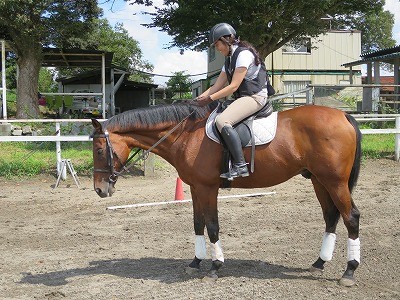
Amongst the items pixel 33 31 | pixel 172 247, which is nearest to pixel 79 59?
pixel 33 31

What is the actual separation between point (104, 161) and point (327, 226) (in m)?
2.50

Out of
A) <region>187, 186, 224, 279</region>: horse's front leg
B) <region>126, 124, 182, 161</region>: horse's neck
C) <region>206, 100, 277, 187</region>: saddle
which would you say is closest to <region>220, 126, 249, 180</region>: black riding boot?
<region>206, 100, 277, 187</region>: saddle

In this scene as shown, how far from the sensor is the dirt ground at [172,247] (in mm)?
4820

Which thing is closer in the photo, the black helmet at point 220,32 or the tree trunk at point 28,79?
the black helmet at point 220,32

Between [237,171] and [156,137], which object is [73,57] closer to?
[156,137]

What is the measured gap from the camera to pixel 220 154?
5.17 metres

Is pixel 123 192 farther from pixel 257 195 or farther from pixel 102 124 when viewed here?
pixel 102 124

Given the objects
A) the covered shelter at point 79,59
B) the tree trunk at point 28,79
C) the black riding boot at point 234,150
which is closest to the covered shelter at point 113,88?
the covered shelter at point 79,59

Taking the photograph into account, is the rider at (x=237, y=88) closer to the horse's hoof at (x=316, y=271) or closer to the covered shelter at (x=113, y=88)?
the horse's hoof at (x=316, y=271)

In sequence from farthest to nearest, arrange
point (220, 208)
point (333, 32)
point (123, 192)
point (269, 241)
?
1. point (333, 32)
2. point (123, 192)
3. point (220, 208)
4. point (269, 241)

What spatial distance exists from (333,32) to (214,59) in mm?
8665

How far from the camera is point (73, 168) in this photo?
1146cm

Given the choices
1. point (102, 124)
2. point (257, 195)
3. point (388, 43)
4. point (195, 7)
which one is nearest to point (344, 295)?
point (102, 124)

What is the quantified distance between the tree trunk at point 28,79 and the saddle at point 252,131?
15.4 metres
